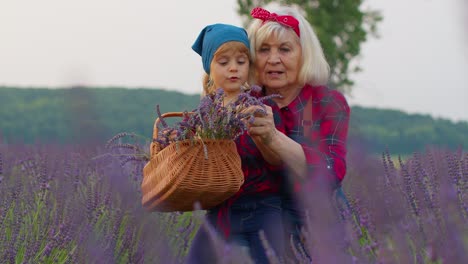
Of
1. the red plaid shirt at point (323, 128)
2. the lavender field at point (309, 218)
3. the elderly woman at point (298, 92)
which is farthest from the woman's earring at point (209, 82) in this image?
the lavender field at point (309, 218)

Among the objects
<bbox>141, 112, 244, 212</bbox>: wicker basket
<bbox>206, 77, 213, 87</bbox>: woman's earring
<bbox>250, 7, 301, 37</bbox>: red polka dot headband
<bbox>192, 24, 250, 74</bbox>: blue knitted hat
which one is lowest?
<bbox>141, 112, 244, 212</bbox>: wicker basket

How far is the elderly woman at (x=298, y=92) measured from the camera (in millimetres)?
2980

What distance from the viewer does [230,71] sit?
2.91m

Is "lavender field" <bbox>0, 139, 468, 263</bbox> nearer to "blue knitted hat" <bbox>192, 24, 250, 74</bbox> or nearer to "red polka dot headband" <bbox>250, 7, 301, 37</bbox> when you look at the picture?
"blue knitted hat" <bbox>192, 24, 250, 74</bbox>

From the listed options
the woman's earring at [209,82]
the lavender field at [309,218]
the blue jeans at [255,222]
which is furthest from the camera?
the woman's earring at [209,82]

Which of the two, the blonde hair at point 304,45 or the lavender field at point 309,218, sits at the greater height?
the blonde hair at point 304,45

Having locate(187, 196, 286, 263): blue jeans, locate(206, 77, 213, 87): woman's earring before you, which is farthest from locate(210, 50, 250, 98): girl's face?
locate(187, 196, 286, 263): blue jeans

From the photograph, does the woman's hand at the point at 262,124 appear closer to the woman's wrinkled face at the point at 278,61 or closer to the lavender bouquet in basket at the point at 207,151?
the lavender bouquet in basket at the point at 207,151

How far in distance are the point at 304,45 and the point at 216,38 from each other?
0.47 m

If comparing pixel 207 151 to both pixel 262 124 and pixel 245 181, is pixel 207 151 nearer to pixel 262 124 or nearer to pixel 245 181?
pixel 262 124

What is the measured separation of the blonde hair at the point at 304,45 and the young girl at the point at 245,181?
0.18m

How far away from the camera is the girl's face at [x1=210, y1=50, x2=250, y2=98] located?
115 inches

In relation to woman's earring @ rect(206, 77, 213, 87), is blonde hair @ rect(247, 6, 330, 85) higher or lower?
higher

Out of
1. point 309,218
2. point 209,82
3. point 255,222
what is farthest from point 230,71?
point 309,218
